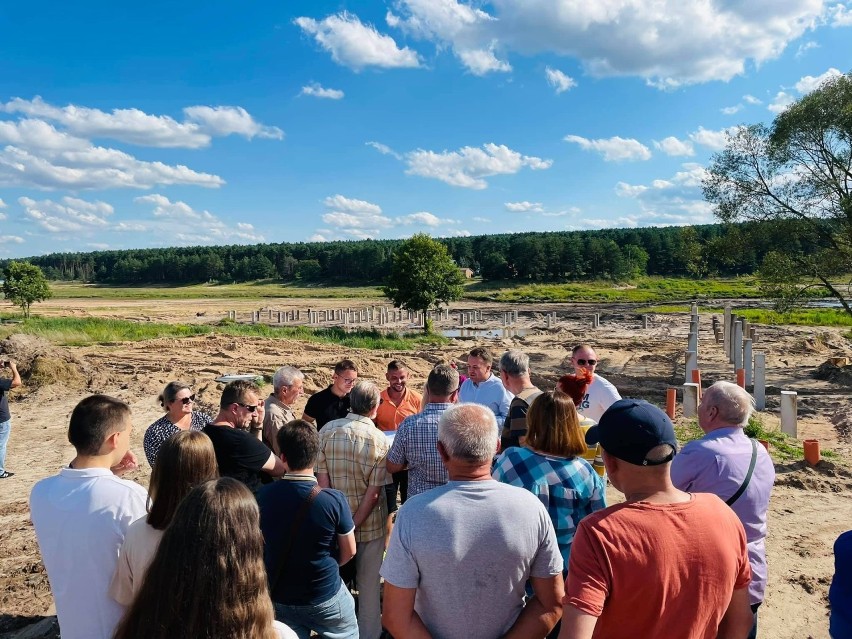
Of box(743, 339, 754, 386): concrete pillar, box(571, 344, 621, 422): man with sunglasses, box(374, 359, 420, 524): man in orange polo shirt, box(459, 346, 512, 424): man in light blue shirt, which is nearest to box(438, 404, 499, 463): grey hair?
box(459, 346, 512, 424): man in light blue shirt

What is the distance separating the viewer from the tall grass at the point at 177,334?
1061 inches

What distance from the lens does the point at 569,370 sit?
892 inches

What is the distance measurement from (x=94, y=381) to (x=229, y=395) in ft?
51.4

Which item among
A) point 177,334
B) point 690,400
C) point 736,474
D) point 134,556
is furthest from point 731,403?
point 177,334

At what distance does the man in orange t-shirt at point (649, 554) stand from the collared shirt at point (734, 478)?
973mm

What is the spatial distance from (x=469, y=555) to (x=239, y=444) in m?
2.35

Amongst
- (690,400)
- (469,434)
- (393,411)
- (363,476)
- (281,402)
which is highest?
(469,434)

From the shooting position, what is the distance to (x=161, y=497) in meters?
2.92

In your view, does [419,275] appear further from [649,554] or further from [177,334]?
[649,554]

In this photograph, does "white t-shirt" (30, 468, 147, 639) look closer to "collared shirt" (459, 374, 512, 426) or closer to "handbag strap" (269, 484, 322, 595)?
"handbag strap" (269, 484, 322, 595)

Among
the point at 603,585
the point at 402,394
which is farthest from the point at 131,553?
the point at 402,394

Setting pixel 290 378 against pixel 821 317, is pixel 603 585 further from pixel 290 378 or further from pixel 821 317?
pixel 821 317

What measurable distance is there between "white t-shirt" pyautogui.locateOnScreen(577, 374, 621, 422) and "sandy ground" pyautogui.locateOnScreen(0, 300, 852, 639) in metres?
2.30

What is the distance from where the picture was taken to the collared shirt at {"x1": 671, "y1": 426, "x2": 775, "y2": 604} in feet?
11.2
